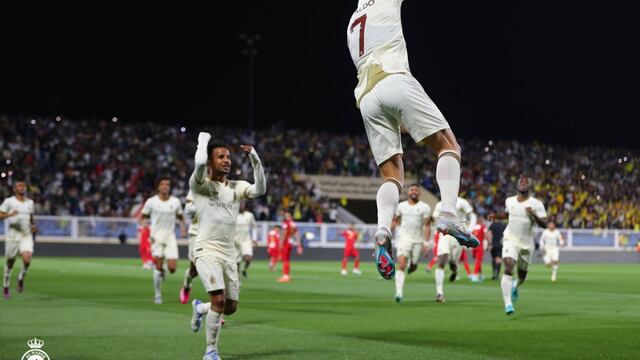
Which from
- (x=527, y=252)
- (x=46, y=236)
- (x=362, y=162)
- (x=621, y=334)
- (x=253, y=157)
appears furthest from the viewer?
(x=362, y=162)

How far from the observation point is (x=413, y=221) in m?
23.5

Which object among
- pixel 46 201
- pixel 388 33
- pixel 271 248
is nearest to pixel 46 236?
pixel 46 201

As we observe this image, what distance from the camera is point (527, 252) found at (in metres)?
19.5

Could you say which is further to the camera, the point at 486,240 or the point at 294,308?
the point at 486,240

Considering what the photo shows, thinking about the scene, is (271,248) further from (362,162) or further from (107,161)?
(362,162)

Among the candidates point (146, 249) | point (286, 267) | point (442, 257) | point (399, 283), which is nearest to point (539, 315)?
point (399, 283)

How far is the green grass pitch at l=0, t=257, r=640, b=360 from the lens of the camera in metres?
12.1

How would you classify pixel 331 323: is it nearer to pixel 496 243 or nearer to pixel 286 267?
pixel 286 267

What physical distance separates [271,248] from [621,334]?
2400cm

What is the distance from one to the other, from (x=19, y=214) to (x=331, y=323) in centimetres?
981

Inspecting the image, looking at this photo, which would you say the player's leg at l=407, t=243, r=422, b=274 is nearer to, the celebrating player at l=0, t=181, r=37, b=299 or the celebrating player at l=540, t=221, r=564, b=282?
the celebrating player at l=0, t=181, r=37, b=299

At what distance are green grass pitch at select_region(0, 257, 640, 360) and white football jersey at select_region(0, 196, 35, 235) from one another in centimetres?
151

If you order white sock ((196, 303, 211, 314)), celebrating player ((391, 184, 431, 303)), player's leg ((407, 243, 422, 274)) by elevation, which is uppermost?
celebrating player ((391, 184, 431, 303))

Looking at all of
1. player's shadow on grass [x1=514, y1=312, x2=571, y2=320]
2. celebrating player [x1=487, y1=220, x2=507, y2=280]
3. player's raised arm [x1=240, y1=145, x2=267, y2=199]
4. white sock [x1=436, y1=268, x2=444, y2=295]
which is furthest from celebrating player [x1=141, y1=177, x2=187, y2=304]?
celebrating player [x1=487, y1=220, x2=507, y2=280]
